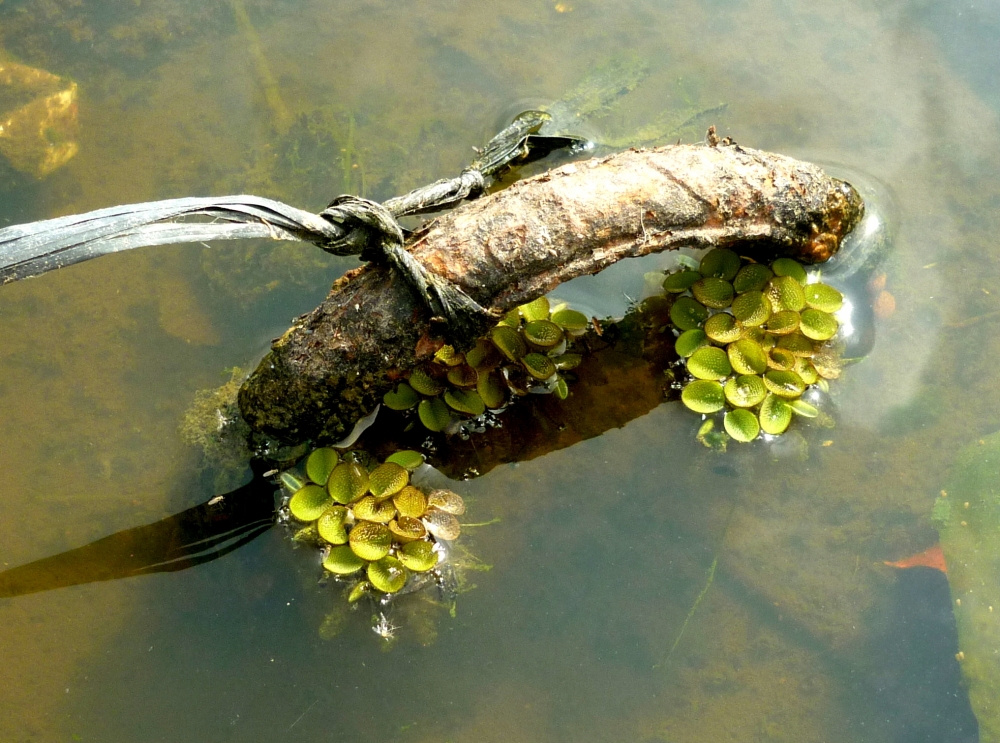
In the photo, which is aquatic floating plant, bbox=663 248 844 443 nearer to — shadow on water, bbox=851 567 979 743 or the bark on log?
the bark on log

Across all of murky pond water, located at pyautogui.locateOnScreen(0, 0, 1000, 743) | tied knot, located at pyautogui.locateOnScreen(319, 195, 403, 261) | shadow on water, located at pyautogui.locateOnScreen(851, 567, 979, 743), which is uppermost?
tied knot, located at pyautogui.locateOnScreen(319, 195, 403, 261)

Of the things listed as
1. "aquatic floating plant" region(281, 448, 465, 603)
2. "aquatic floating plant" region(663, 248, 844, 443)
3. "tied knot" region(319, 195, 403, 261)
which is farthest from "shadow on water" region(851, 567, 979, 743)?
"tied knot" region(319, 195, 403, 261)

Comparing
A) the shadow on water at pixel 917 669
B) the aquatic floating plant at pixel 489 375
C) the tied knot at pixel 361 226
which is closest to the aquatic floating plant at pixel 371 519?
the aquatic floating plant at pixel 489 375

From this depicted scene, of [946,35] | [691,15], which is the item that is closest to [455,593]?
[691,15]

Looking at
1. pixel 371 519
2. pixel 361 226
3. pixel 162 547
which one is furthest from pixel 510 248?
pixel 162 547

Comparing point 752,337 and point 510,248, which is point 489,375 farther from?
point 752,337

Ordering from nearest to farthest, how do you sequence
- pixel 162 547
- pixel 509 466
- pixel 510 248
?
pixel 510 248 < pixel 162 547 < pixel 509 466

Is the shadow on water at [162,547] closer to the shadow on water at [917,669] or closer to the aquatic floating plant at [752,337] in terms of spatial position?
the aquatic floating plant at [752,337]
